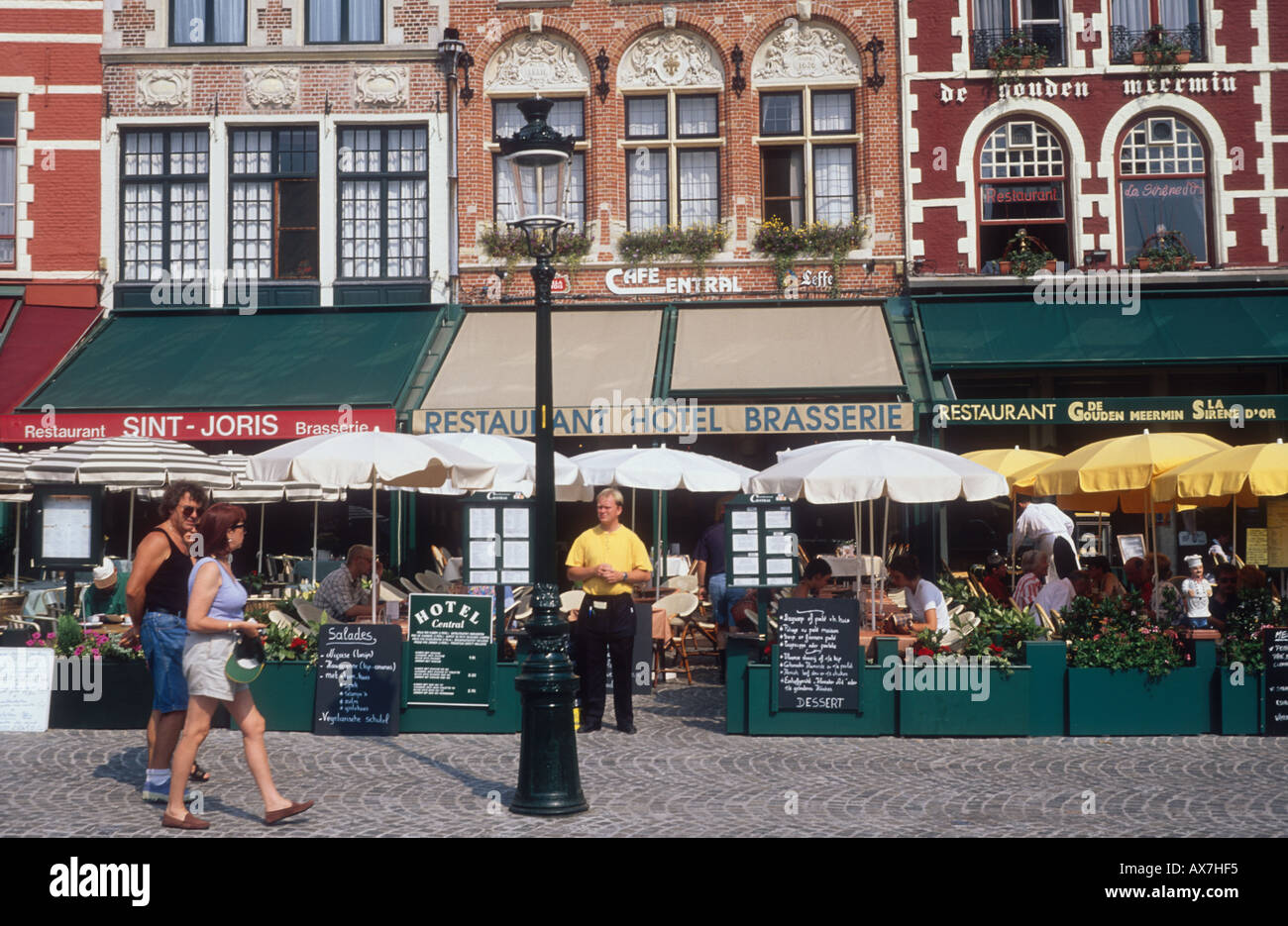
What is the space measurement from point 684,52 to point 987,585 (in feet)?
28.5

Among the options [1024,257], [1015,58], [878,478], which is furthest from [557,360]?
[878,478]

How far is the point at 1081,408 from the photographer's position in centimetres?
1627

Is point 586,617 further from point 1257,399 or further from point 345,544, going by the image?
point 1257,399

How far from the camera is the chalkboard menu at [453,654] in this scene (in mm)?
9766

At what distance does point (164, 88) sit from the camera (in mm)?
18438

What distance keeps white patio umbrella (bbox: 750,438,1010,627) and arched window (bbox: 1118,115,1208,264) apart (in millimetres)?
8965

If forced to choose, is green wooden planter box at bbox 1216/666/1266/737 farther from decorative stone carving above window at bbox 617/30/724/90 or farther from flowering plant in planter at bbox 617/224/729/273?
decorative stone carving above window at bbox 617/30/724/90

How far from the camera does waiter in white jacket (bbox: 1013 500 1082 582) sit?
45.6 feet

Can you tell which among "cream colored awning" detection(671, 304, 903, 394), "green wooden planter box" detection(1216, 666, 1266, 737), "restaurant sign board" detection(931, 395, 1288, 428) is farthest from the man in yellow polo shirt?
"restaurant sign board" detection(931, 395, 1288, 428)

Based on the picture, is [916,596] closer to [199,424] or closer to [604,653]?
[604,653]

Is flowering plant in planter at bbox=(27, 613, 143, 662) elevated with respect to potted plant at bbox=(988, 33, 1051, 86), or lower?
lower

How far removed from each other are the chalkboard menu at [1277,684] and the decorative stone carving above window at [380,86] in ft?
45.0

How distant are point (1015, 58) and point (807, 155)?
310 cm

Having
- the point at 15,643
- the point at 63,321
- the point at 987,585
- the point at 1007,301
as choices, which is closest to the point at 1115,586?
the point at 987,585
